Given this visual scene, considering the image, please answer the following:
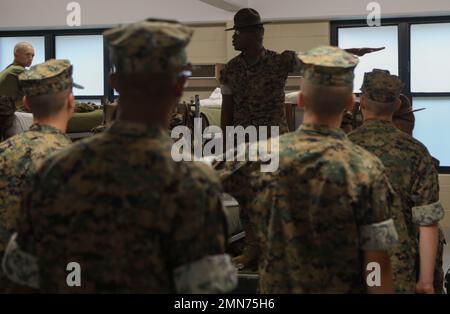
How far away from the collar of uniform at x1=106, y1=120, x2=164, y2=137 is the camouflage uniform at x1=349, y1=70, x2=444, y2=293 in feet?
5.17

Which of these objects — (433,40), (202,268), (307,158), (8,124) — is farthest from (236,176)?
(433,40)

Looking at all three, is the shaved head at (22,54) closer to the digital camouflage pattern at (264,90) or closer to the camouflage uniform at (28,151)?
the digital camouflage pattern at (264,90)

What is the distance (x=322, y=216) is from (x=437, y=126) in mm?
7681

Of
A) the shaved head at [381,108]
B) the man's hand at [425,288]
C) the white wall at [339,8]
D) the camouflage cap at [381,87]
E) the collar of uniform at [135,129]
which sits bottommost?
the man's hand at [425,288]

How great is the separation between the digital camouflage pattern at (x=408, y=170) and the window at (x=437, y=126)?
6640 mm

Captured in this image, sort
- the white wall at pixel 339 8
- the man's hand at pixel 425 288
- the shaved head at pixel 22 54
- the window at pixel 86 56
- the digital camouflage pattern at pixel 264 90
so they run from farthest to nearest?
1. the window at pixel 86 56
2. the white wall at pixel 339 8
3. the shaved head at pixel 22 54
4. the digital camouflage pattern at pixel 264 90
5. the man's hand at pixel 425 288

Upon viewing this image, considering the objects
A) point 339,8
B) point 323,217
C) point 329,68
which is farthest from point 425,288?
point 339,8

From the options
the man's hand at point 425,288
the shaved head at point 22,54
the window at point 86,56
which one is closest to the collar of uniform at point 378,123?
the man's hand at point 425,288

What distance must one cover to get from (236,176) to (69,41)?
8.79m

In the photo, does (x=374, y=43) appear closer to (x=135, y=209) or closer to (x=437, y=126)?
(x=437, y=126)

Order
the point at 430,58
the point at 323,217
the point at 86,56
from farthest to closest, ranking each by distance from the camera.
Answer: the point at 86,56, the point at 430,58, the point at 323,217

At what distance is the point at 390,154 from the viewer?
3.03 m

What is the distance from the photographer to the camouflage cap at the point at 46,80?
2756 millimetres

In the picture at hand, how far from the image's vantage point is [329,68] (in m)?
2.29
